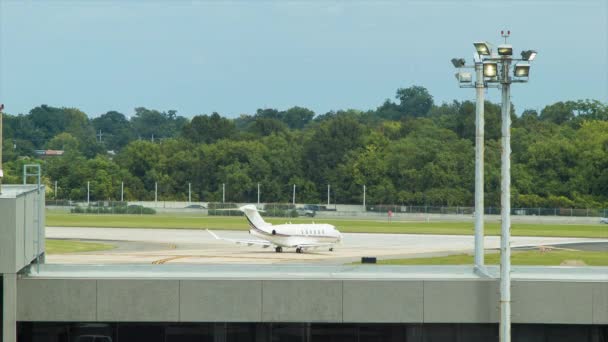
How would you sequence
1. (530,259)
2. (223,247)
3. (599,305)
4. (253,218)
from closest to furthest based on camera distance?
(599,305), (530,259), (253,218), (223,247)

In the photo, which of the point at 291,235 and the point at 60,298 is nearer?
the point at 60,298

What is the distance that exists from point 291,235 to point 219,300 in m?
62.7

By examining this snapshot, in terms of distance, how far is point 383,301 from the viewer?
85.7ft

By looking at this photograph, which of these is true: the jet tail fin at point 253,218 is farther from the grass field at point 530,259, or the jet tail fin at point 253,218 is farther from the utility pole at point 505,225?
the utility pole at point 505,225

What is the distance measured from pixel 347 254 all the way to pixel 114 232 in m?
43.7

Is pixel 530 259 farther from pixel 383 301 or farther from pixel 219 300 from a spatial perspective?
pixel 219 300

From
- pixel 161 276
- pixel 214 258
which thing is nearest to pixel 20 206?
pixel 161 276

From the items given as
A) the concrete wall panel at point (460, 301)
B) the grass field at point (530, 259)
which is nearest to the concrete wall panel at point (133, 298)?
the concrete wall panel at point (460, 301)

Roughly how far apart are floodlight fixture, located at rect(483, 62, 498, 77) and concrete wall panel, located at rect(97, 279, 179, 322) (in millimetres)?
8074

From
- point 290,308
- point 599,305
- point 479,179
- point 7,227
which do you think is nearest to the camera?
point 7,227

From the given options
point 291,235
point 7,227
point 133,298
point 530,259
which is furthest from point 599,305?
point 291,235

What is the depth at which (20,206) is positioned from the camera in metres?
25.0

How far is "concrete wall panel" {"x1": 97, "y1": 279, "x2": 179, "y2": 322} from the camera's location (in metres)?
25.9

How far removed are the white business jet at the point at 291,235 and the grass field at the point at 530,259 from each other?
1001 centimetres
